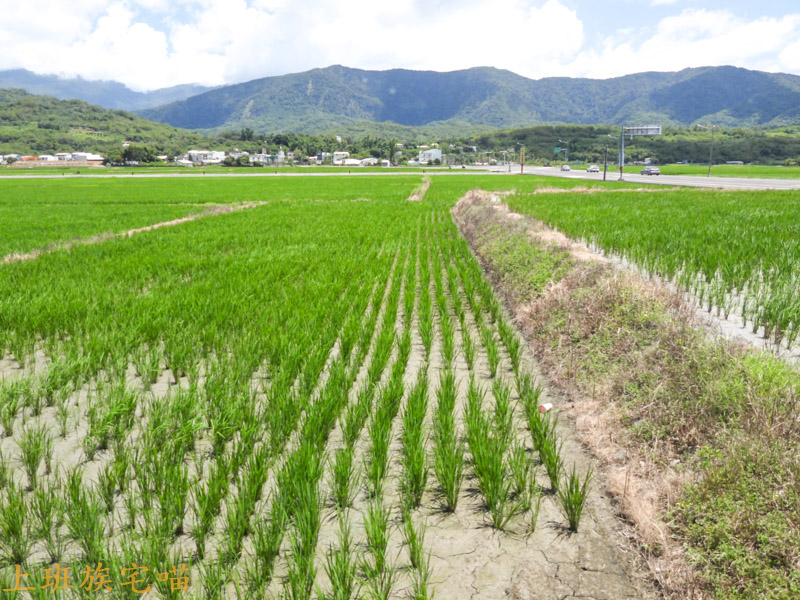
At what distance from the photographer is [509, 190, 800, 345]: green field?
188 inches

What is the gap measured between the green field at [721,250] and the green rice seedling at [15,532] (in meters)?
5.73

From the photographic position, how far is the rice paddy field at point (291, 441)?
226 cm

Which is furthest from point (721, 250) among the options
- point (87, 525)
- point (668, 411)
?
point (87, 525)

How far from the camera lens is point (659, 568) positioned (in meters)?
2.22

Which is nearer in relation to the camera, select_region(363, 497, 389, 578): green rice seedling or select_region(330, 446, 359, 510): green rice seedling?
select_region(363, 497, 389, 578): green rice seedling

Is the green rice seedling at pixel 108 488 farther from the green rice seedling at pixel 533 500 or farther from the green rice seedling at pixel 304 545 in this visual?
the green rice seedling at pixel 533 500

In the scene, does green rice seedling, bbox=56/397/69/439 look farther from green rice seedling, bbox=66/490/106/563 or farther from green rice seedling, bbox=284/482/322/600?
green rice seedling, bbox=284/482/322/600

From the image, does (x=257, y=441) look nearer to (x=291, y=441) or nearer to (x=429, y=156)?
(x=291, y=441)

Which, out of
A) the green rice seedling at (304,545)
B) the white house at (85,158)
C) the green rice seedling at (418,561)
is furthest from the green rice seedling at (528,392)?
the white house at (85,158)

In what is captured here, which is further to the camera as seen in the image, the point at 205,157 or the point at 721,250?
the point at 205,157

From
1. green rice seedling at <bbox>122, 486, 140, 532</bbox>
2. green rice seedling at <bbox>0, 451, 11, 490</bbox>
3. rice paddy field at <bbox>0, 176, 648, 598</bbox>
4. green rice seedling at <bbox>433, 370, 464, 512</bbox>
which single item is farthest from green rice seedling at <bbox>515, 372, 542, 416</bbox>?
green rice seedling at <bbox>0, 451, 11, 490</bbox>

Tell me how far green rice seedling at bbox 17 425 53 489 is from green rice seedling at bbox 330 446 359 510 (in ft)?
5.88

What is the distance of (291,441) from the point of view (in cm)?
341

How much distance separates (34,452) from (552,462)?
340 centimetres
